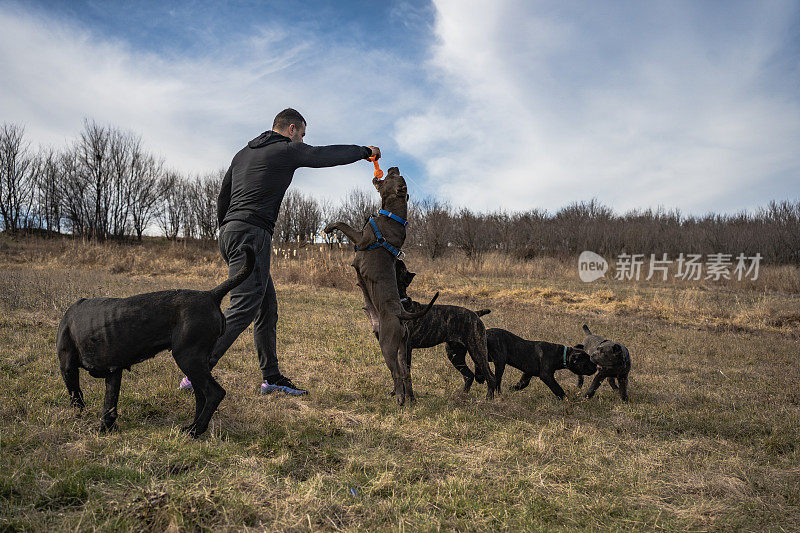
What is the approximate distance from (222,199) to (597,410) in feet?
13.8

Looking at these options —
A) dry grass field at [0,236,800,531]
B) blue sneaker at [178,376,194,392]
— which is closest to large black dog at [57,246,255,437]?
dry grass field at [0,236,800,531]

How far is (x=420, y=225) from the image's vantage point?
29953mm

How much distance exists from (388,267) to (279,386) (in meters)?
1.59

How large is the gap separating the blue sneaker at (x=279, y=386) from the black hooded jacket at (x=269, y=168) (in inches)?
58.5

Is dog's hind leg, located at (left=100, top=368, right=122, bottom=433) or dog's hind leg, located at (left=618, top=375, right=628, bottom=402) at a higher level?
dog's hind leg, located at (left=100, top=368, right=122, bottom=433)

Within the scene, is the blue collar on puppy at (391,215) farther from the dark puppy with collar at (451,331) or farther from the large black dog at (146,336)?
the large black dog at (146,336)

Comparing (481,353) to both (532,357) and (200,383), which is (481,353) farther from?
(200,383)

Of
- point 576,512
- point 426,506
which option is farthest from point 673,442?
point 426,506

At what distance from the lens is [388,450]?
10.4ft

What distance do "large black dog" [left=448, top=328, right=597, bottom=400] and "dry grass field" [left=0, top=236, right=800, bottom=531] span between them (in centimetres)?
30

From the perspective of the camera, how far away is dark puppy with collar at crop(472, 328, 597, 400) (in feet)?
16.7

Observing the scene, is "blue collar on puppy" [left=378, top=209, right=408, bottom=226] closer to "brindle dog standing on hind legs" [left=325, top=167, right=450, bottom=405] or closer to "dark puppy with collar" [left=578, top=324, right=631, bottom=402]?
"brindle dog standing on hind legs" [left=325, top=167, right=450, bottom=405]

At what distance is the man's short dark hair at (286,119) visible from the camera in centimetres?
421

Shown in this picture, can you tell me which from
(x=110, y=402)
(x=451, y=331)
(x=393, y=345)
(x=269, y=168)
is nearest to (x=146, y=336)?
(x=110, y=402)
